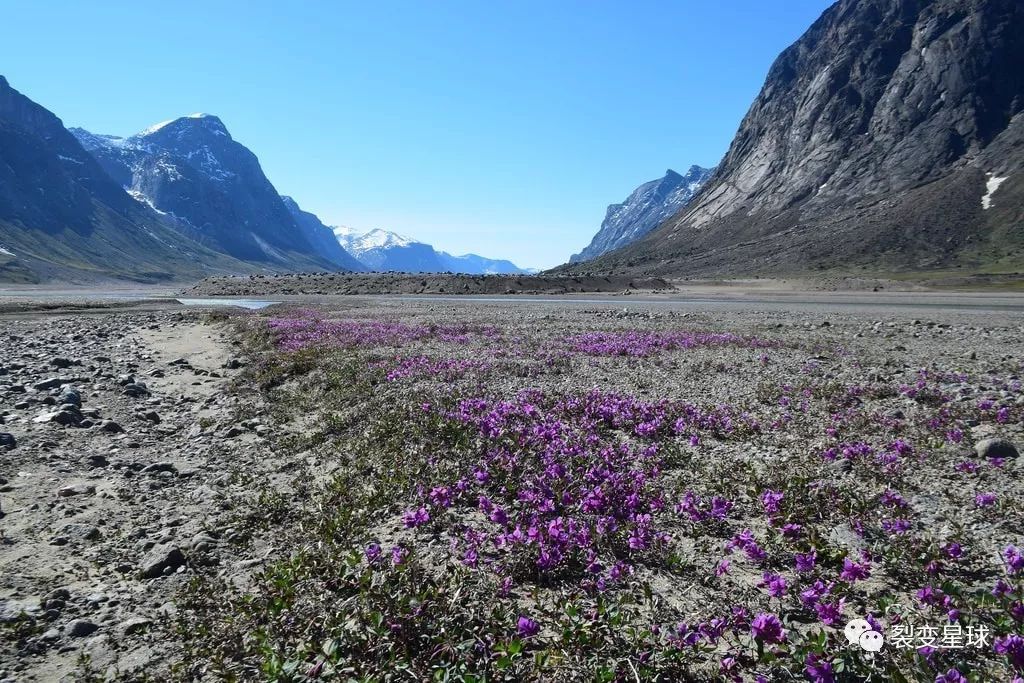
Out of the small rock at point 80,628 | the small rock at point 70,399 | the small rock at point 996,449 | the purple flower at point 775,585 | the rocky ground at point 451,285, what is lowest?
the small rock at point 80,628

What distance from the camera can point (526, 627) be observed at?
4.40m

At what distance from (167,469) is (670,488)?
8.18 meters

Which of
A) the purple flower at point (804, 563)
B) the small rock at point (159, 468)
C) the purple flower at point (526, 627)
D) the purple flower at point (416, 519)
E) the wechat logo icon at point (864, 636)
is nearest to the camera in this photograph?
the wechat logo icon at point (864, 636)

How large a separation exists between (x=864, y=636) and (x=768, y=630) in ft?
2.60

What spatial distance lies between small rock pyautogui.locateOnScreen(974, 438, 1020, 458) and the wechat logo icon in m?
5.70

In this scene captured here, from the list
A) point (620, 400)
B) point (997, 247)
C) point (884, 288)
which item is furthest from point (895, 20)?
point (620, 400)

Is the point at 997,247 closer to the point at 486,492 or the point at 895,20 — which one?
the point at 895,20

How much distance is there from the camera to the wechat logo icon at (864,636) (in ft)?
13.8

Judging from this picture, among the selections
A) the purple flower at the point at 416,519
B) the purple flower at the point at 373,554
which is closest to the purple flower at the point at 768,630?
the purple flower at the point at 373,554

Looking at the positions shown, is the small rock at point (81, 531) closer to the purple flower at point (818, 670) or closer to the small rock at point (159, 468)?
the small rock at point (159, 468)

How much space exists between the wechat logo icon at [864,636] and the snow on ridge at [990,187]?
173 meters

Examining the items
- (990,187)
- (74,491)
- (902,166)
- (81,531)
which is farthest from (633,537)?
(902,166)

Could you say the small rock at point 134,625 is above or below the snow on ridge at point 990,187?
below

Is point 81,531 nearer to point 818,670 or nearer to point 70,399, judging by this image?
point 818,670
